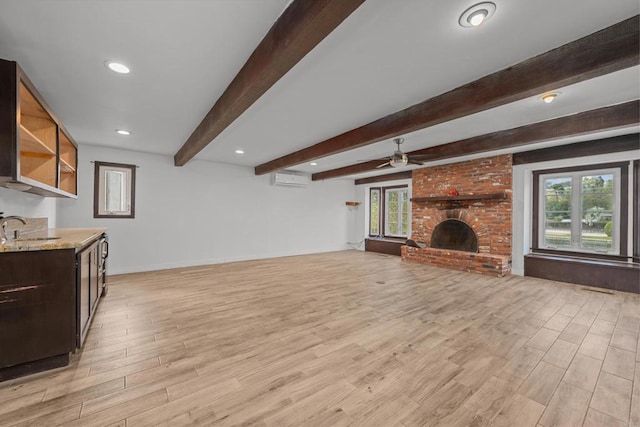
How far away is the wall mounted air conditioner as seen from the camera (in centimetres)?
711

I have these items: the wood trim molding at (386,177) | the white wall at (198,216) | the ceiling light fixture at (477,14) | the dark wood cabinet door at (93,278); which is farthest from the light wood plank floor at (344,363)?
the wood trim molding at (386,177)

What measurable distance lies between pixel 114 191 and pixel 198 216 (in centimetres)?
162

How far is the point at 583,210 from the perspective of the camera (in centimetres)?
491

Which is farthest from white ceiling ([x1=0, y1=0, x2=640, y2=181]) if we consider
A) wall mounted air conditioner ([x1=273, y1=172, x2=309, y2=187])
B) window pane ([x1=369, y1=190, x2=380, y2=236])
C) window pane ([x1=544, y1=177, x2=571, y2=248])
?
window pane ([x1=369, y1=190, x2=380, y2=236])

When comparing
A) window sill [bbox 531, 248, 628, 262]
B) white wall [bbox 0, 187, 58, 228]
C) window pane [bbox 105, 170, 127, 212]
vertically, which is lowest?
window sill [bbox 531, 248, 628, 262]

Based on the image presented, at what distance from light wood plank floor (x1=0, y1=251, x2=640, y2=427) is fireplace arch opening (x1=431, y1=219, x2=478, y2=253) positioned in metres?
2.08

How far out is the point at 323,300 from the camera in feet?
11.9

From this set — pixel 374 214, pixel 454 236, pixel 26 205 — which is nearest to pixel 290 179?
pixel 374 214

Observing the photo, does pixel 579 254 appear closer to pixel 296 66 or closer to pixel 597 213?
pixel 597 213

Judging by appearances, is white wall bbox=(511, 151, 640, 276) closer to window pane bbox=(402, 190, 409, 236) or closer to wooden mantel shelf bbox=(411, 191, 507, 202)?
wooden mantel shelf bbox=(411, 191, 507, 202)

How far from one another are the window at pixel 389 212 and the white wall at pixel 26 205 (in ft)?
25.5

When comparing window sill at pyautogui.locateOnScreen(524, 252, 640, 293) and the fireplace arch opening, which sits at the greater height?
the fireplace arch opening

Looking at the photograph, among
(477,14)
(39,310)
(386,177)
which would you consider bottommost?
(39,310)

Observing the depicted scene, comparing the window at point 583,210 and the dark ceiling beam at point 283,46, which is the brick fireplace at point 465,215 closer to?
the window at point 583,210
